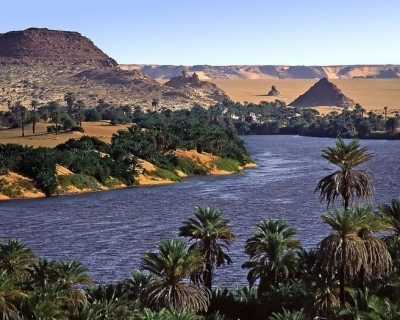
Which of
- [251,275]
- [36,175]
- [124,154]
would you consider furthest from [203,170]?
[251,275]

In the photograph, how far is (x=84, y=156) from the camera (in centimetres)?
10700

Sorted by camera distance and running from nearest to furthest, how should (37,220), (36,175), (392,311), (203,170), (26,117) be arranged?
(392,311), (37,220), (36,175), (203,170), (26,117)

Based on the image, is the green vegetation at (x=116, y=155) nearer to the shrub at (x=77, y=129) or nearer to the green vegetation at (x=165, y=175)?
the green vegetation at (x=165, y=175)

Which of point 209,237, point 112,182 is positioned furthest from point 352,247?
point 112,182

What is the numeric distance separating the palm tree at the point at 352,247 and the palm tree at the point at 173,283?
220 inches

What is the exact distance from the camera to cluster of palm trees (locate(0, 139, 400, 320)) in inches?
1190

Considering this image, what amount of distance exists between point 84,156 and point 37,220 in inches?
1287

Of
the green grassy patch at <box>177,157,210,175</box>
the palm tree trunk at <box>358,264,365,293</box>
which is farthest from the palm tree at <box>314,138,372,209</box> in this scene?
the green grassy patch at <box>177,157,210,175</box>

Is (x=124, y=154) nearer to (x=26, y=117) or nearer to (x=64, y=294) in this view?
(x=26, y=117)

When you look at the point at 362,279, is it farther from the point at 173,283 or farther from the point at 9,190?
the point at 9,190

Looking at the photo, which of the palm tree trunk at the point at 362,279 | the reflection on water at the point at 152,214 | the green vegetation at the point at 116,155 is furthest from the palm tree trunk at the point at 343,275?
the green vegetation at the point at 116,155

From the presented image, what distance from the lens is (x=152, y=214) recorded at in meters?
78.9

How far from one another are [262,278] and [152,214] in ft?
135

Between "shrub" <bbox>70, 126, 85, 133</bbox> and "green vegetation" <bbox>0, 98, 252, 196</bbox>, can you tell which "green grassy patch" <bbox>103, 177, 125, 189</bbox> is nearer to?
"green vegetation" <bbox>0, 98, 252, 196</bbox>
